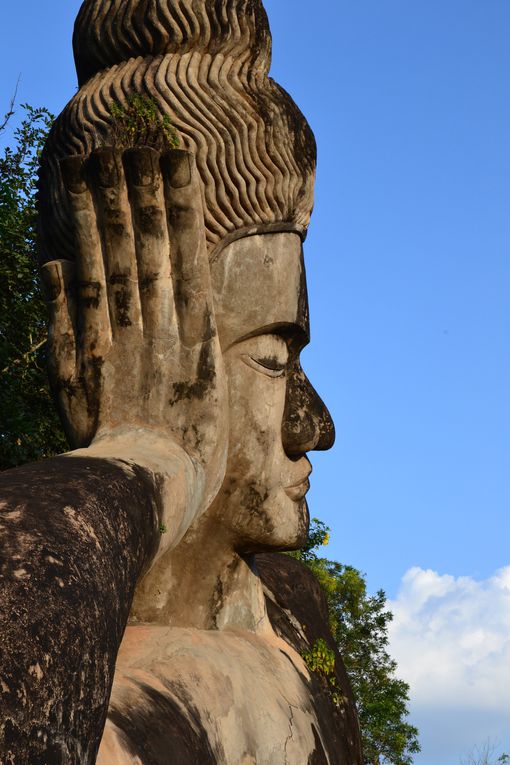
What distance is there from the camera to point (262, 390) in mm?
5293

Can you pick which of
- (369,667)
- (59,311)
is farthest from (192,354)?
(369,667)

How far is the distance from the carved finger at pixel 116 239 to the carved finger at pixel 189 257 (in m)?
0.18

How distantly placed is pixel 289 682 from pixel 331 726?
582mm

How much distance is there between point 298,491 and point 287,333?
777 mm

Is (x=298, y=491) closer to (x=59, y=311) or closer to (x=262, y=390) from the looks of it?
(x=262, y=390)

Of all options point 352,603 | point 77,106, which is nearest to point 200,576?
point 77,106

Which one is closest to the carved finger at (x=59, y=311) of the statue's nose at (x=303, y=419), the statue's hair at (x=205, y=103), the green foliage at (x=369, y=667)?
the statue's hair at (x=205, y=103)

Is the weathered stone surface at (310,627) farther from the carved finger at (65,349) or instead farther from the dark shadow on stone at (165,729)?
the carved finger at (65,349)

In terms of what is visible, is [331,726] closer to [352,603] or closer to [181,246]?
[181,246]

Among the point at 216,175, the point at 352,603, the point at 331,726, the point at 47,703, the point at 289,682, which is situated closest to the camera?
the point at 47,703

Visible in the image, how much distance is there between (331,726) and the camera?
594 centimetres

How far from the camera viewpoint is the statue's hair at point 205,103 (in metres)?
5.19

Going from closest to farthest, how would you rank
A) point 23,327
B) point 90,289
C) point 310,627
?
point 90,289 < point 310,627 < point 23,327

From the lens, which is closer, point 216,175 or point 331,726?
point 216,175
